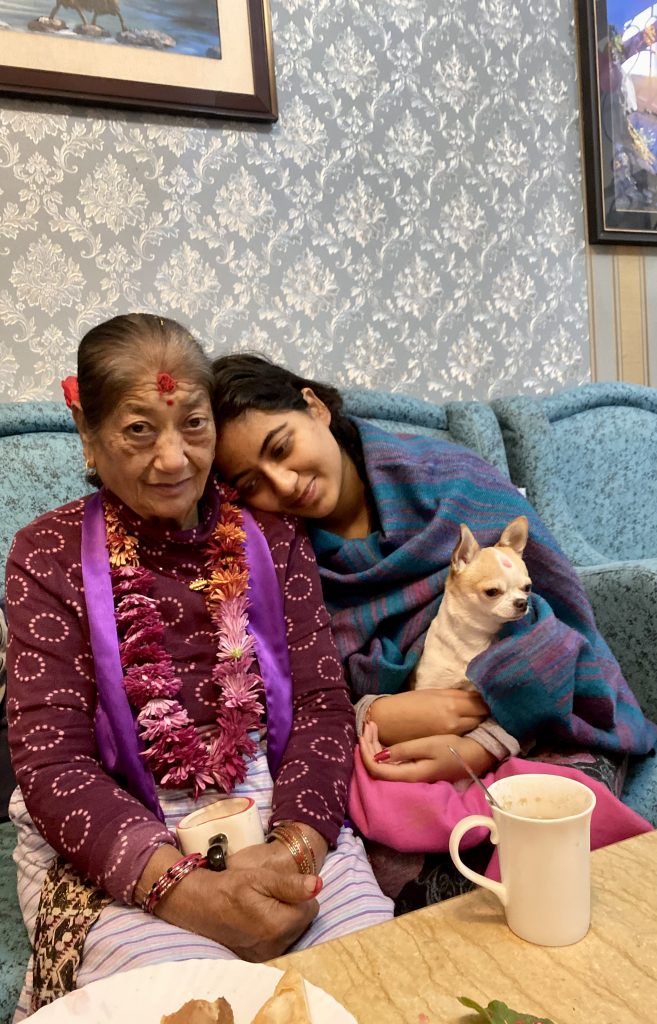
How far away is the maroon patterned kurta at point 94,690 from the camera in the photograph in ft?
3.30

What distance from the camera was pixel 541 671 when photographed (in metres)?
1.19

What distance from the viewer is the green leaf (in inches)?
22.9

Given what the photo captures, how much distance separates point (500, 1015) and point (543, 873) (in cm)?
14

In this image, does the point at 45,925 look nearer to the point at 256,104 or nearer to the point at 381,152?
the point at 256,104

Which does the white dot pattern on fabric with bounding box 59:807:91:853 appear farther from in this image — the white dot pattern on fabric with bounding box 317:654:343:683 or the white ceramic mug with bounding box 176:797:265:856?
the white dot pattern on fabric with bounding box 317:654:343:683

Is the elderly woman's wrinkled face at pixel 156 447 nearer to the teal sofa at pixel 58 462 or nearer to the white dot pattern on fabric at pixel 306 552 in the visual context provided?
the white dot pattern on fabric at pixel 306 552

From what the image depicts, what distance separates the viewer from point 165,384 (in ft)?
3.65

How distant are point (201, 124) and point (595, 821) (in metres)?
1.72

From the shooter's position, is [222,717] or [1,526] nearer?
[222,717]

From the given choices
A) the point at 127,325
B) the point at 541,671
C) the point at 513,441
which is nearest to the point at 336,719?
the point at 541,671

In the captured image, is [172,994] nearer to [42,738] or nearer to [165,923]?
[165,923]

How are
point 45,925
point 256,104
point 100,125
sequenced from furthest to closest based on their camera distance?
1. point 256,104
2. point 100,125
3. point 45,925

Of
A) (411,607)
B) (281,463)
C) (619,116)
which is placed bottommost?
(411,607)

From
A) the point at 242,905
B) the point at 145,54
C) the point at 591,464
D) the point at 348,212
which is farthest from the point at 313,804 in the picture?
the point at 145,54
